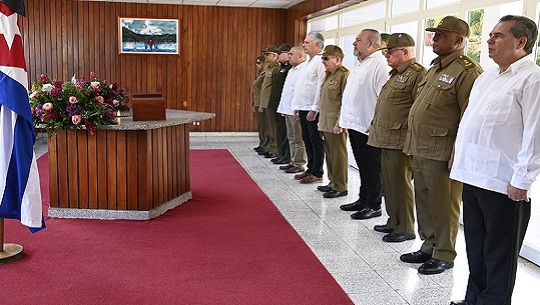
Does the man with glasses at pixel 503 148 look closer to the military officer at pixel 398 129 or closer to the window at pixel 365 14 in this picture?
the military officer at pixel 398 129

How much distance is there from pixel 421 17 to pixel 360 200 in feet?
7.10

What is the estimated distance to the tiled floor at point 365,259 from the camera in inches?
134

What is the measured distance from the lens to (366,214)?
5.15 metres

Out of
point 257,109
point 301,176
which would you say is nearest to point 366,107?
point 301,176

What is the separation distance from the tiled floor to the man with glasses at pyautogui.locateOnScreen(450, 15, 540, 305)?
533 mm

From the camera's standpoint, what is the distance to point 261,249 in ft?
13.9

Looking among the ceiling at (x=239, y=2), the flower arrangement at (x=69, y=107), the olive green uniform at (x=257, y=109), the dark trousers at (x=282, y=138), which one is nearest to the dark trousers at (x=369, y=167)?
the flower arrangement at (x=69, y=107)

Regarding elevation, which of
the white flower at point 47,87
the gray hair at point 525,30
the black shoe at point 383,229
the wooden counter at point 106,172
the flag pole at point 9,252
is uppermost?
the gray hair at point 525,30

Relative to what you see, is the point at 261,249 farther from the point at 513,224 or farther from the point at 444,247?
the point at 513,224

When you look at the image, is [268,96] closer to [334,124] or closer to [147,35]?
[334,124]

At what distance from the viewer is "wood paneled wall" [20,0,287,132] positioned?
10.4 metres

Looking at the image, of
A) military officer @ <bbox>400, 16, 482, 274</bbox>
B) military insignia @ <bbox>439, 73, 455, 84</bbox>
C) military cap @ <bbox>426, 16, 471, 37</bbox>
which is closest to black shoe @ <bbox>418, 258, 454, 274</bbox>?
military officer @ <bbox>400, 16, 482, 274</bbox>

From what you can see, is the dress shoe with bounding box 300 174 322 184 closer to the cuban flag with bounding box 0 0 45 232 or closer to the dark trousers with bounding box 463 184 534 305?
the cuban flag with bounding box 0 0 45 232

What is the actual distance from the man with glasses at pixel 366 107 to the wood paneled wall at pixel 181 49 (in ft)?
16.3
